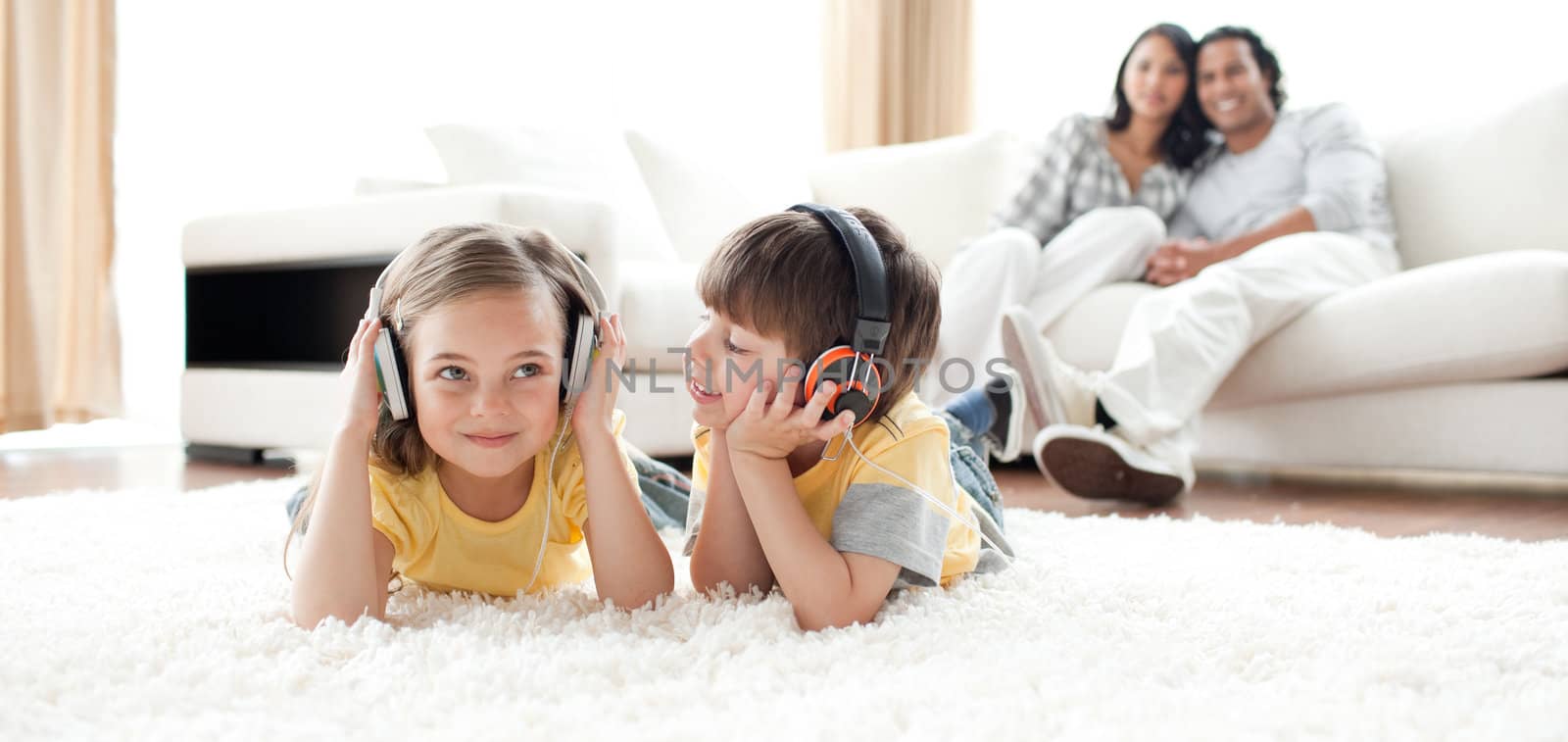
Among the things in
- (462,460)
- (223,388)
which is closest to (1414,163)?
(462,460)

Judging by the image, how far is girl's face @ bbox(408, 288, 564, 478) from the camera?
3.29ft

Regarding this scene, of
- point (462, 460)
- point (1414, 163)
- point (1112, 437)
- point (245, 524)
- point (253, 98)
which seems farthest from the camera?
point (253, 98)

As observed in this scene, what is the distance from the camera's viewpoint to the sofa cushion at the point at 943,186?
3383mm

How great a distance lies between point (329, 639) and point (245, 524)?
0.84m

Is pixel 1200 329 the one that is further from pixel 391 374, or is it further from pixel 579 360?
pixel 391 374

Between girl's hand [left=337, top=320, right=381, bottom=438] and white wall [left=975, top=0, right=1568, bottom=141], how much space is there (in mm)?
2682

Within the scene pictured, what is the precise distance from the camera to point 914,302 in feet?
3.43

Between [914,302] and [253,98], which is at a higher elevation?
[253,98]

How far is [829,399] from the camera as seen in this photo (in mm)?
935

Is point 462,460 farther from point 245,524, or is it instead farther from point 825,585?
point 245,524

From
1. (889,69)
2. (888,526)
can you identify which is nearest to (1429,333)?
(888,526)

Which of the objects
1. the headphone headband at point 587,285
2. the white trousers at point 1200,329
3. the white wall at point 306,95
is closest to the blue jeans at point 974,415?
the white trousers at point 1200,329

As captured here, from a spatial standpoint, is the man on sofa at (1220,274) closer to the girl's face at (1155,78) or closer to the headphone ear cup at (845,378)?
the girl's face at (1155,78)

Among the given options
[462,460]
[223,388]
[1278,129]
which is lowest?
[223,388]
